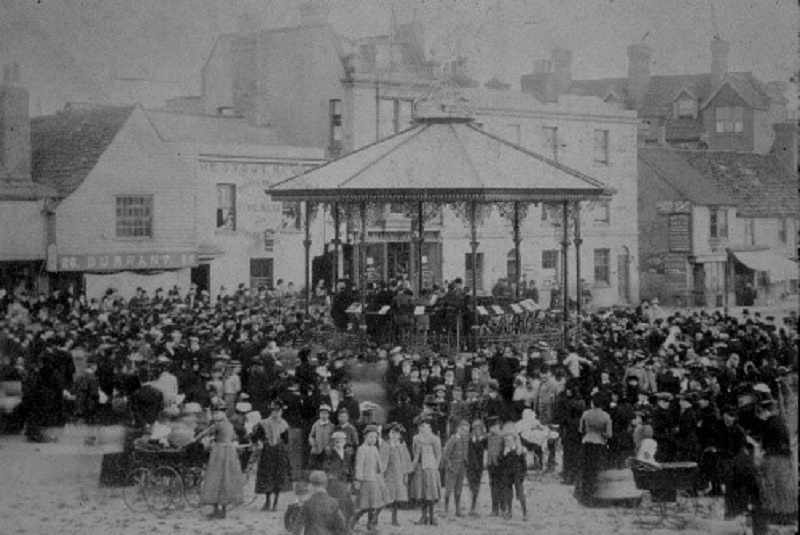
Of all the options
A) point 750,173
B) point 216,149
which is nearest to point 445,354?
point 750,173

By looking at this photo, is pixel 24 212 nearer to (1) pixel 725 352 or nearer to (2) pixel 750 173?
(1) pixel 725 352

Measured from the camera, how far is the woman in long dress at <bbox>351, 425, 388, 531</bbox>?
13.8 meters

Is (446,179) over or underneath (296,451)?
over

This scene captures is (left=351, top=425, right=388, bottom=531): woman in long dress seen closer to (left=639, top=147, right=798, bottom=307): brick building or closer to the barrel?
the barrel

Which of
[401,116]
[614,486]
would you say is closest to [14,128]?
[614,486]

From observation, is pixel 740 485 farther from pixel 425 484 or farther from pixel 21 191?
pixel 21 191

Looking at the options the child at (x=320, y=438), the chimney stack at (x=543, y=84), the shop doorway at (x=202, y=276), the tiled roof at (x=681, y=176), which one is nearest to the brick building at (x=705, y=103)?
the tiled roof at (x=681, y=176)

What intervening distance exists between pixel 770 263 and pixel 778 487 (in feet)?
25.3

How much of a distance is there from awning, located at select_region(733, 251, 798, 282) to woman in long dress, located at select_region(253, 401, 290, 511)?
8814 millimetres

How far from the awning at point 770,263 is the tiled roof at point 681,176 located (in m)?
2.47

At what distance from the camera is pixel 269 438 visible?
1485 centimetres

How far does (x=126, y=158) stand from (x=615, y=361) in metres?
12.4

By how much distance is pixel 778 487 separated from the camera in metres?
13.3

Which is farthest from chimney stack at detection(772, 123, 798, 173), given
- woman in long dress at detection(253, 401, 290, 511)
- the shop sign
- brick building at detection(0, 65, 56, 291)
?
the shop sign
